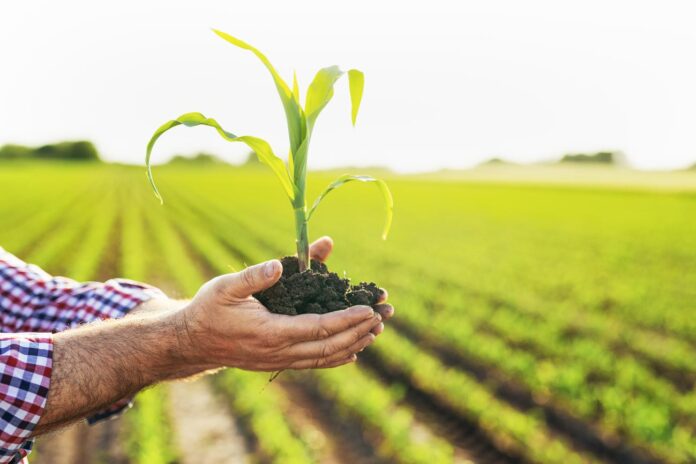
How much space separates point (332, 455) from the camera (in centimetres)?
486

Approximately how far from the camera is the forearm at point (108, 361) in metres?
1.70

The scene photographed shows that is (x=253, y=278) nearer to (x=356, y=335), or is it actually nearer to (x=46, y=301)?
(x=356, y=335)

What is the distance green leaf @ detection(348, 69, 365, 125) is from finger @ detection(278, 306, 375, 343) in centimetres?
66

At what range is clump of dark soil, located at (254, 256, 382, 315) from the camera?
1.98m

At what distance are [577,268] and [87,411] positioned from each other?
41.3 ft

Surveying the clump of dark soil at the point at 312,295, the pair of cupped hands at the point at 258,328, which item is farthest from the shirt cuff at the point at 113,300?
the clump of dark soil at the point at 312,295

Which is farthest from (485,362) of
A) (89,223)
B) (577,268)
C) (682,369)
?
(89,223)

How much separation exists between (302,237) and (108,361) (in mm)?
729

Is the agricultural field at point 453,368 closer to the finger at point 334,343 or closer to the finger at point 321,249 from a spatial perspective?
the finger at point 321,249

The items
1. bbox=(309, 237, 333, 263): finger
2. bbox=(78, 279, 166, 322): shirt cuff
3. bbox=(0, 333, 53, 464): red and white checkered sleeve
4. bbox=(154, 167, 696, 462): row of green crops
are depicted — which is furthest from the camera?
bbox=(154, 167, 696, 462): row of green crops

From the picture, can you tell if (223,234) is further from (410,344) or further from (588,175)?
(588,175)

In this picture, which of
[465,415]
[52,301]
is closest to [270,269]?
[52,301]

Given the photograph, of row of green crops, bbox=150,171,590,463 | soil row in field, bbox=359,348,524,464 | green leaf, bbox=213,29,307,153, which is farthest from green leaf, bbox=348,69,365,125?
soil row in field, bbox=359,348,524,464

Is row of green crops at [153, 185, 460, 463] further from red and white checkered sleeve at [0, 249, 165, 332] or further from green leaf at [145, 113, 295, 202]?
green leaf at [145, 113, 295, 202]
